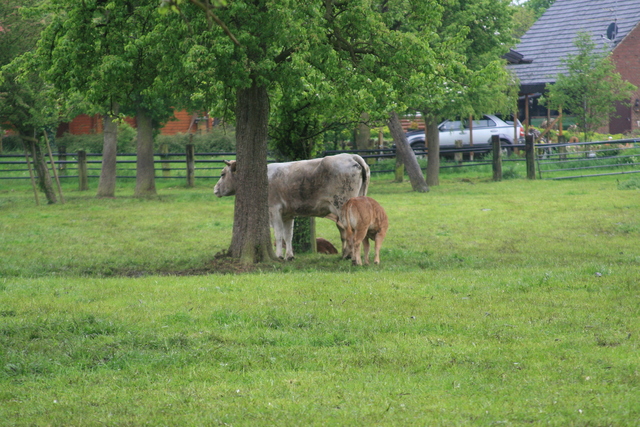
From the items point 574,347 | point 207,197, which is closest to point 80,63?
point 574,347

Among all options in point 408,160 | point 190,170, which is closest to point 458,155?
point 408,160

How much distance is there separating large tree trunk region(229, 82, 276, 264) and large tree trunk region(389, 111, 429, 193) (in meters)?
13.6

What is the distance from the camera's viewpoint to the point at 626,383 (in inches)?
227

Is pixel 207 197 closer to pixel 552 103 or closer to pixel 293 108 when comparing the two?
pixel 293 108

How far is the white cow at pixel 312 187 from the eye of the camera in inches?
520

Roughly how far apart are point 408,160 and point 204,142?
1338 cm

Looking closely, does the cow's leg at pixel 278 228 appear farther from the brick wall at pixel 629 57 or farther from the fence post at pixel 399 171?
the brick wall at pixel 629 57

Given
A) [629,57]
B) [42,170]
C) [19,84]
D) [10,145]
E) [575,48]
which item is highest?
[575,48]

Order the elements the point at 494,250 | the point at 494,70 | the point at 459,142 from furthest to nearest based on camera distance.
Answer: the point at 459,142 < the point at 494,250 < the point at 494,70

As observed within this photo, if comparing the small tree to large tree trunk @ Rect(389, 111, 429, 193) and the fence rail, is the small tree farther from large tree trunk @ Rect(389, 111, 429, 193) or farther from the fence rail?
large tree trunk @ Rect(389, 111, 429, 193)

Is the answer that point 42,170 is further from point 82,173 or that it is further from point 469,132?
point 469,132

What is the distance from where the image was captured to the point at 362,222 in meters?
11.7

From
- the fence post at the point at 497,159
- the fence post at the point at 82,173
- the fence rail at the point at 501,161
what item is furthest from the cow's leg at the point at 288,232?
the fence post at the point at 82,173

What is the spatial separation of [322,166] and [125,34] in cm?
372
